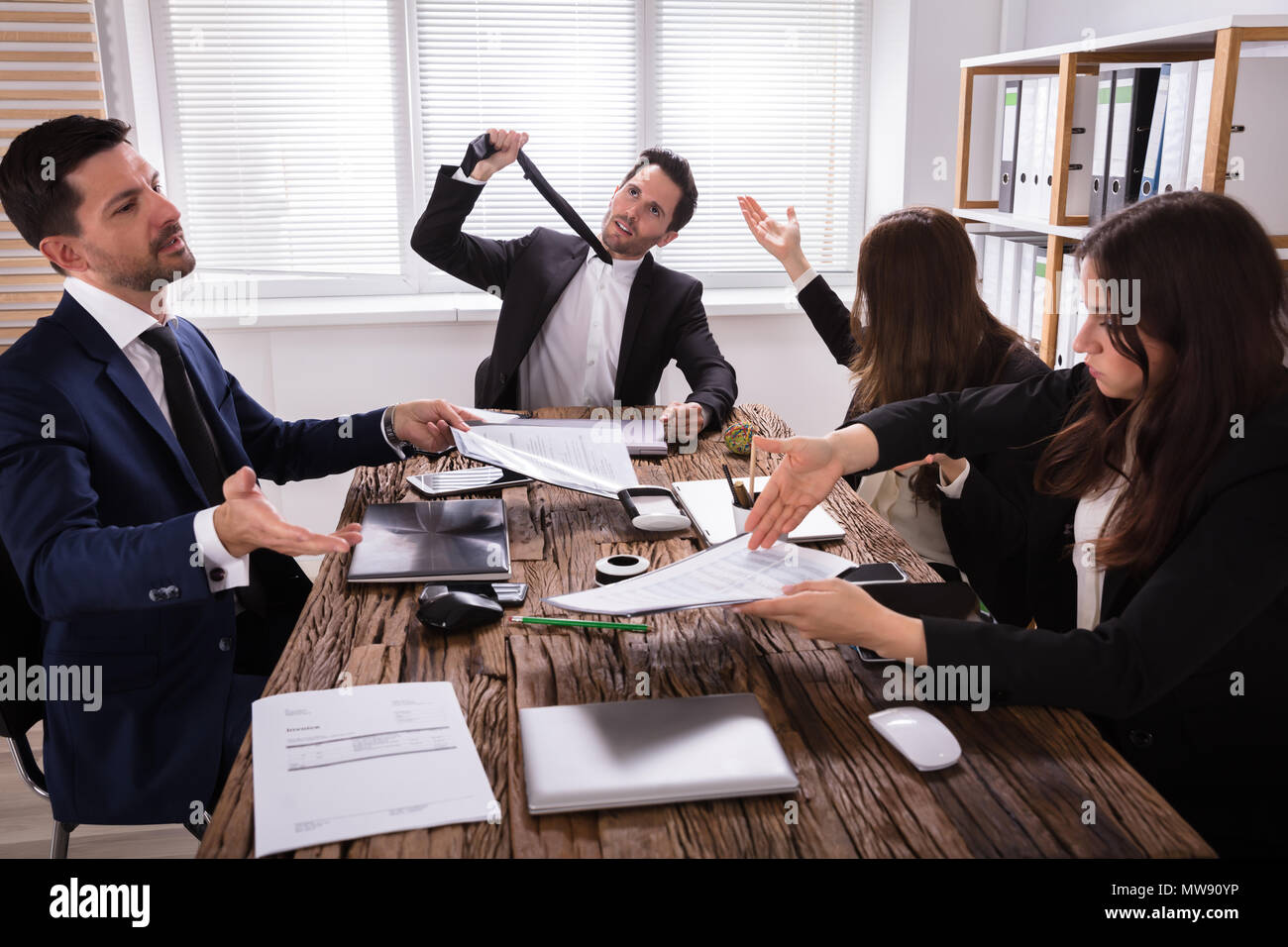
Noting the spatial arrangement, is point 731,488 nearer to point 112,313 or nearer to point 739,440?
point 739,440

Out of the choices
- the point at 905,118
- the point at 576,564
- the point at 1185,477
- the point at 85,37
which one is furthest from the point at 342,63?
the point at 1185,477

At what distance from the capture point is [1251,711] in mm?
1197

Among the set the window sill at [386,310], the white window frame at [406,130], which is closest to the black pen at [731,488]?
the window sill at [386,310]

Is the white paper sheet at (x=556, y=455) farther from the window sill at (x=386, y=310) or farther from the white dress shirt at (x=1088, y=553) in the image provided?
the window sill at (x=386, y=310)

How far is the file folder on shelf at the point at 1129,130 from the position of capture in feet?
7.48

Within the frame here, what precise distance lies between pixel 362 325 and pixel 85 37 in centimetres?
118

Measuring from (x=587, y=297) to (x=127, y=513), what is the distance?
164 centimetres

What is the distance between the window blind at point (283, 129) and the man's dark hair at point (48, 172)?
2003mm

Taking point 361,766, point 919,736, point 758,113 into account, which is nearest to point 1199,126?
point 919,736

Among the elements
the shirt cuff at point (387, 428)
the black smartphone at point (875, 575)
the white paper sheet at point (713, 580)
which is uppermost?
the shirt cuff at point (387, 428)

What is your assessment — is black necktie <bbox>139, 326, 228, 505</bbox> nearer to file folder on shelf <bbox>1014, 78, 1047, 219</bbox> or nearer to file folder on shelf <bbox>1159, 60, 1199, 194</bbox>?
file folder on shelf <bbox>1159, 60, 1199, 194</bbox>
